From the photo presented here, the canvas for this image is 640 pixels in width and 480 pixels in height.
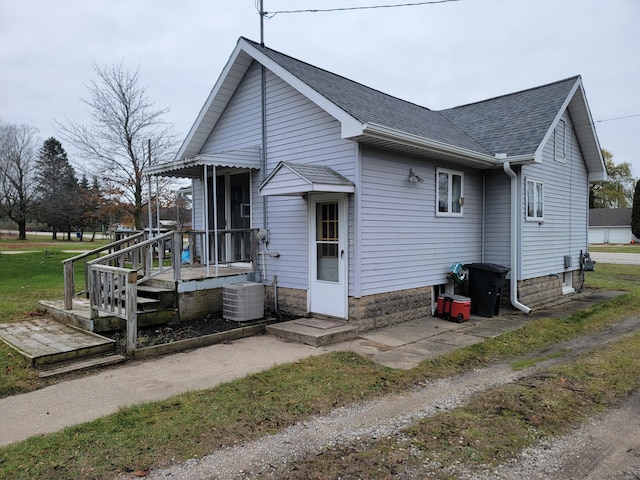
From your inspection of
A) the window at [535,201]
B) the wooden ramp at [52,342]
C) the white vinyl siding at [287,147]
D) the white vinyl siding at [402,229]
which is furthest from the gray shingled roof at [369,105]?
the wooden ramp at [52,342]

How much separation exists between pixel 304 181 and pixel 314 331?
2.42 m

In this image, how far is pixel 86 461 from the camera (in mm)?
3109

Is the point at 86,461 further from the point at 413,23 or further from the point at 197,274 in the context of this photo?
the point at 413,23

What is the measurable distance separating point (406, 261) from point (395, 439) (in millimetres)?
4808

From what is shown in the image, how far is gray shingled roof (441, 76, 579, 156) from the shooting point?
9.48 meters

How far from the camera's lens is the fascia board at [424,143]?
6.61 m

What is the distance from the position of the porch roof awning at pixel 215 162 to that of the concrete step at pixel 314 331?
10.5 ft

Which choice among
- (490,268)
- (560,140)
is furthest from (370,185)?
(560,140)

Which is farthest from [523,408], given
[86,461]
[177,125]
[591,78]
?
[591,78]

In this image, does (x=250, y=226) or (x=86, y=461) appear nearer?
(x=86, y=461)

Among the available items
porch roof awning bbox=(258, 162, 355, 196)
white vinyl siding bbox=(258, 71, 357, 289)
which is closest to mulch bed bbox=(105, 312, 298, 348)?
white vinyl siding bbox=(258, 71, 357, 289)

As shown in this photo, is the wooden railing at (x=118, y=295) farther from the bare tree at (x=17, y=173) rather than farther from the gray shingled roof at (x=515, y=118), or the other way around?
the bare tree at (x=17, y=173)

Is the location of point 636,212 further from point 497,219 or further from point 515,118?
point 497,219

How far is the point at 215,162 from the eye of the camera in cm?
762
